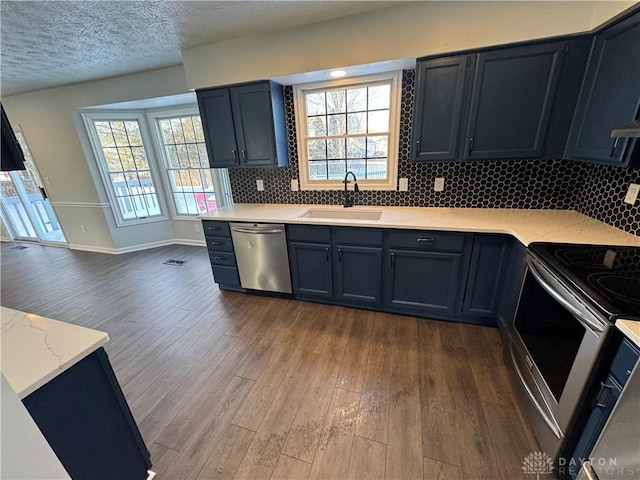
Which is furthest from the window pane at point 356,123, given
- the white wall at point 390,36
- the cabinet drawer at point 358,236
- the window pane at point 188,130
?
the window pane at point 188,130

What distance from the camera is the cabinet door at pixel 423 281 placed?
7.23 ft

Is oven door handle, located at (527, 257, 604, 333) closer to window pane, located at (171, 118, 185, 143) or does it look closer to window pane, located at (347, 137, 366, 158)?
window pane, located at (347, 137, 366, 158)

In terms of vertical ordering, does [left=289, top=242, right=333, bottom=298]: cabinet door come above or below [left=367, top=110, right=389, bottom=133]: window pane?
below

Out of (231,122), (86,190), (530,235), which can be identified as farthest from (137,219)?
(530,235)

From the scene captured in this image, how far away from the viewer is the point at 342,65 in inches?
88.7

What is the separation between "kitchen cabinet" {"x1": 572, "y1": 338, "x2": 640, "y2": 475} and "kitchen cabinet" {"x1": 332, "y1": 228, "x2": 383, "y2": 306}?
150cm

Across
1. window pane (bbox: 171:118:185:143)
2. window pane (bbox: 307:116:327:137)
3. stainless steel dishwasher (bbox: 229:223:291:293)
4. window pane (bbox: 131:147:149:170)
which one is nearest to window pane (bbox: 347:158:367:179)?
window pane (bbox: 307:116:327:137)

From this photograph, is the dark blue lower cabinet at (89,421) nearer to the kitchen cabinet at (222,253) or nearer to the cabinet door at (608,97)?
the kitchen cabinet at (222,253)

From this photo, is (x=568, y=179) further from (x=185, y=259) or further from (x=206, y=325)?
(x=185, y=259)

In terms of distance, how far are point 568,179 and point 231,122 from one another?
10.2 ft

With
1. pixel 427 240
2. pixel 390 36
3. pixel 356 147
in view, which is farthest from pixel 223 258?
pixel 390 36

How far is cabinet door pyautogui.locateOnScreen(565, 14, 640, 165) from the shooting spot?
4.80 ft

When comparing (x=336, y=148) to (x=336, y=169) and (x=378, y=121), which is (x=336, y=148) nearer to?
(x=336, y=169)

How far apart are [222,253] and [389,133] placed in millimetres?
2156
